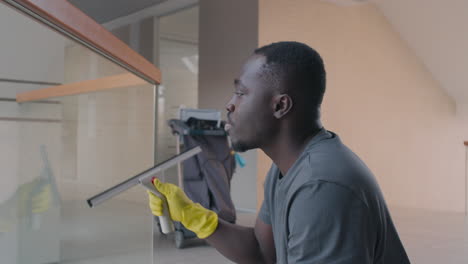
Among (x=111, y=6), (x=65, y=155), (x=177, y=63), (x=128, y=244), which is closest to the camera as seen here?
(x=65, y=155)

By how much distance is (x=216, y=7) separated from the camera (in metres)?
6.25

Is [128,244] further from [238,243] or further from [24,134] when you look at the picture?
[238,243]

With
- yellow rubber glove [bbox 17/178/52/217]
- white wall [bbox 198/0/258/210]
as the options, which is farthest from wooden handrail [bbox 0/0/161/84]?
white wall [bbox 198/0/258/210]

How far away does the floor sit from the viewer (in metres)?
1.84

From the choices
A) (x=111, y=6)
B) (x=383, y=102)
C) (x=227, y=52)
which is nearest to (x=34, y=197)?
(x=227, y=52)

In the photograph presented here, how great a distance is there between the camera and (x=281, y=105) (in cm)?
94

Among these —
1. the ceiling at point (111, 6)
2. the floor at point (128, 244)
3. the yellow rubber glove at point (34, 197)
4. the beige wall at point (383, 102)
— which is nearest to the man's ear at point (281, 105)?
the yellow rubber glove at point (34, 197)

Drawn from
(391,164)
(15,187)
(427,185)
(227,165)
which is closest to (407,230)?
(227,165)

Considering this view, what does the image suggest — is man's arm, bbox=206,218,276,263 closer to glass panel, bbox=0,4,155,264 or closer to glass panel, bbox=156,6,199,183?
glass panel, bbox=0,4,155,264

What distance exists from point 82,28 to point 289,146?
0.91 metres

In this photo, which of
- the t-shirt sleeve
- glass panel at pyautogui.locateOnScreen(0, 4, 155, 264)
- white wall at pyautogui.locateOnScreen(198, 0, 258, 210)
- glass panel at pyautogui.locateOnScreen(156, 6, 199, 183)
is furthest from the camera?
glass panel at pyautogui.locateOnScreen(156, 6, 199, 183)

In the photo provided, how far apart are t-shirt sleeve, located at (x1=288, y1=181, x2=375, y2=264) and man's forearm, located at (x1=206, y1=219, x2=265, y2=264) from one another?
1.43 ft

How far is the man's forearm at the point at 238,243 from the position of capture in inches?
48.4

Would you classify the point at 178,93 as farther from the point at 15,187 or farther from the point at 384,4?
the point at 15,187
